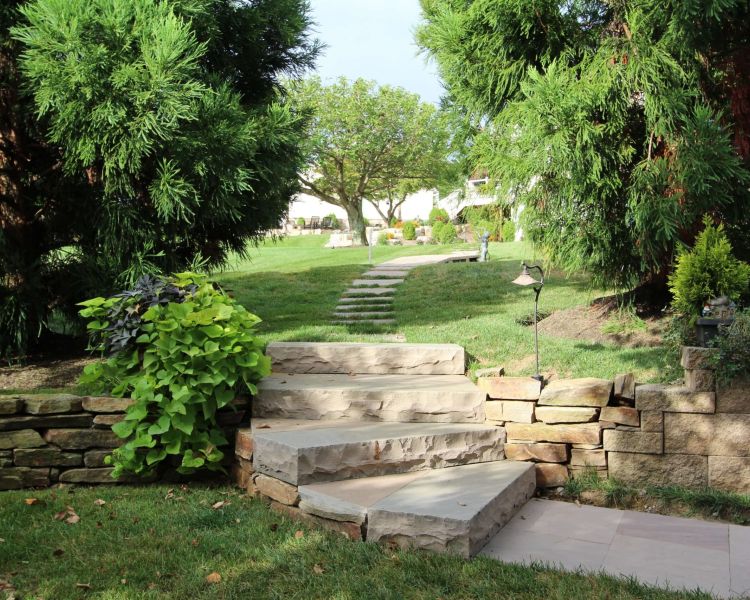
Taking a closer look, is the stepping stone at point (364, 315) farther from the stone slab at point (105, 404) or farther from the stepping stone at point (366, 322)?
the stone slab at point (105, 404)

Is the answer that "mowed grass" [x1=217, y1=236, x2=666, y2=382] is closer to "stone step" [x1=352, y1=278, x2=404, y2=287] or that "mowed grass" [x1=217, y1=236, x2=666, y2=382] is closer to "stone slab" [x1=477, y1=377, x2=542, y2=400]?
"stone step" [x1=352, y1=278, x2=404, y2=287]

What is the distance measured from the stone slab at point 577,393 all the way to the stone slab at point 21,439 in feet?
10.8

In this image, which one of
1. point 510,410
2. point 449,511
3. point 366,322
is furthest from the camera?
point 366,322

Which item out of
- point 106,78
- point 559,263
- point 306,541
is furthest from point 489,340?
point 106,78

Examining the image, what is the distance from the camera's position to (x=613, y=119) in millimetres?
5707

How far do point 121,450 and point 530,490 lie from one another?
2.58m

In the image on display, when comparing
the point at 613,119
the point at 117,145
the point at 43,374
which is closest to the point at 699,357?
the point at 613,119

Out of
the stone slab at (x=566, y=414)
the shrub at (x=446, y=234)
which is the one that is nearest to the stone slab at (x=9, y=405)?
the stone slab at (x=566, y=414)

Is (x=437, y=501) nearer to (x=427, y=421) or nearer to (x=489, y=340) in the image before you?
(x=427, y=421)

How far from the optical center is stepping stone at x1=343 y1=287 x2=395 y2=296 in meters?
9.09

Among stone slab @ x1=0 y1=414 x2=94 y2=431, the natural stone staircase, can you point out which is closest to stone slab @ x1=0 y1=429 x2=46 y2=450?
stone slab @ x1=0 y1=414 x2=94 y2=431

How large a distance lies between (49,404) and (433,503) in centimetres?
258

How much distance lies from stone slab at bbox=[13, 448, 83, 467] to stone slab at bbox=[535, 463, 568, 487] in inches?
118

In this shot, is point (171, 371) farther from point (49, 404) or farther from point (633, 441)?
point (633, 441)
